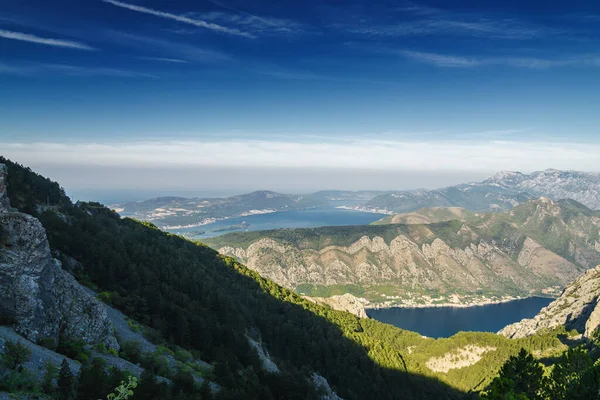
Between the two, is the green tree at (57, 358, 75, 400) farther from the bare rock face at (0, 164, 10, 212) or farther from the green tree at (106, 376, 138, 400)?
the bare rock face at (0, 164, 10, 212)

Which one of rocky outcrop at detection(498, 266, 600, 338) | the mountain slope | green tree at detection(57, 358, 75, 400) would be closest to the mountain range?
green tree at detection(57, 358, 75, 400)

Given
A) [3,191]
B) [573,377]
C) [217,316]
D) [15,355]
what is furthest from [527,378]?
[3,191]

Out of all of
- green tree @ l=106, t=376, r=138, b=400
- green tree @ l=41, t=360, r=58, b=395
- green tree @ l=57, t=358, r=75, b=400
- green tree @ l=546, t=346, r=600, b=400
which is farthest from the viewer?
green tree @ l=546, t=346, r=600, b=400

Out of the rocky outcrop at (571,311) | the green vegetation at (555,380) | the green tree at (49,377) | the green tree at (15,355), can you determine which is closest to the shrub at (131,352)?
the green tree at (49,377)

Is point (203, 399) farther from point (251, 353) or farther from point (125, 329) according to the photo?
point (251, 353)

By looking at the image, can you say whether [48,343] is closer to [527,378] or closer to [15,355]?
[15,355]

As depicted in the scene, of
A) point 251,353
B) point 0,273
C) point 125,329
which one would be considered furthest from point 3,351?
point 251,353
